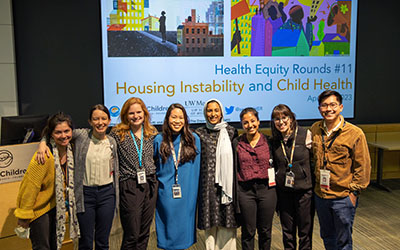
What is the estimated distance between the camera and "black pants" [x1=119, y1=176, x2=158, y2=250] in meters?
2.76

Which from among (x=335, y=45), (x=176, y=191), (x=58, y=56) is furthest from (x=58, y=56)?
(x=335, y=45)

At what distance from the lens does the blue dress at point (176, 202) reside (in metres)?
2.80

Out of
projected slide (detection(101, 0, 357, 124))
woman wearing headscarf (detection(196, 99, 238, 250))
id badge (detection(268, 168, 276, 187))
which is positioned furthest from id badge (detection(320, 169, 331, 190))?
projected slide (detection(101, 0, 357, 124))

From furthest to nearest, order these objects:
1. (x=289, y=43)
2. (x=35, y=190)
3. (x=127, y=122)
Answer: (x=289, y=43)
(x=127, y=122)
(x=35, y=190)

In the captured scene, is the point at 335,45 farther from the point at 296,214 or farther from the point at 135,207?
the point at 135,207

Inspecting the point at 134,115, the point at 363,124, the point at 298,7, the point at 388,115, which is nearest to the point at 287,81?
the point at 298,7

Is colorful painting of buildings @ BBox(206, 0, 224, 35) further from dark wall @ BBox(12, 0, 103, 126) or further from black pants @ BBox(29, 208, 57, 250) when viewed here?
black pants @ BBox(29, 208, 57, 250)

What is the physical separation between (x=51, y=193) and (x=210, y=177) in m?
1.18

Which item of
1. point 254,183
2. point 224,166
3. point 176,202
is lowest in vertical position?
point 176,202

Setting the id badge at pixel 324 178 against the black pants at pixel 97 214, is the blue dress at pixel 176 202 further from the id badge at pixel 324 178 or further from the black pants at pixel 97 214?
the id badge at pixel 324 178

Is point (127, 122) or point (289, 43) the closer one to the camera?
point (127, 122)

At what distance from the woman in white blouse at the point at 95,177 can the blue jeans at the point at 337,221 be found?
5.31 feet

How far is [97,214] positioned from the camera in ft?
8.77

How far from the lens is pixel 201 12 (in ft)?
16.7
